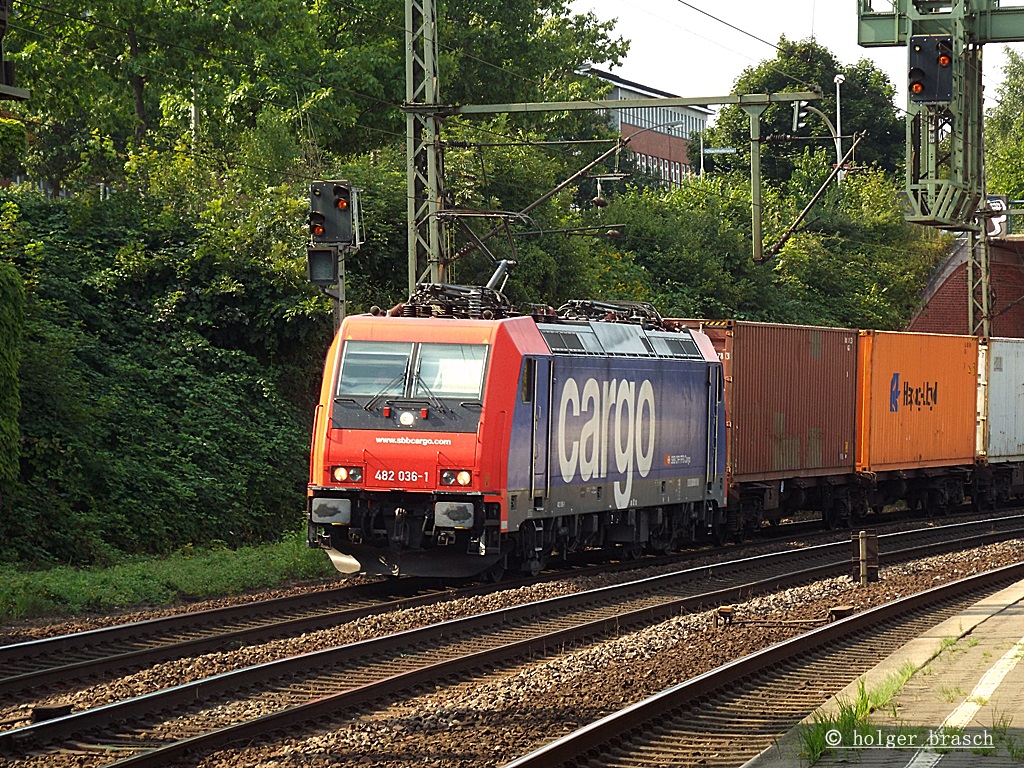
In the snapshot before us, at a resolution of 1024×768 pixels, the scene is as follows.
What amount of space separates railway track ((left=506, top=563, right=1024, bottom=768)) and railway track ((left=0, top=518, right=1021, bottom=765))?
198 centimetres

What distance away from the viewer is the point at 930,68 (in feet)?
55.4

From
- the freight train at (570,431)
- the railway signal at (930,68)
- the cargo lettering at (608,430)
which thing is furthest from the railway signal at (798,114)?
the railway signal at (930,68)

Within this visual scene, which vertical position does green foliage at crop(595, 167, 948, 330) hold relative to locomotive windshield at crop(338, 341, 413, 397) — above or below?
above

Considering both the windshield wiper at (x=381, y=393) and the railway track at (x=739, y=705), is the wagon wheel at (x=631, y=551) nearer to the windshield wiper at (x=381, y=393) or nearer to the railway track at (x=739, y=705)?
the windshield wiper at (x=381, y=393)

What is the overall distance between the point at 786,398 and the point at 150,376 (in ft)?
35.3

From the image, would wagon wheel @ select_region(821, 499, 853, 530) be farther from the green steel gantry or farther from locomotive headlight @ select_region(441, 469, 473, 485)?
locomotive headlight @ select_region(441, 469, 473, 485)

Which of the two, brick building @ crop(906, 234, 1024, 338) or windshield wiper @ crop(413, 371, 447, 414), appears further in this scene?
brick building @ crop(906, 234, 1024, 338)

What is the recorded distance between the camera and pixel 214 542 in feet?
71.4

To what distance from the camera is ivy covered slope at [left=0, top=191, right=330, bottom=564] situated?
2062cm

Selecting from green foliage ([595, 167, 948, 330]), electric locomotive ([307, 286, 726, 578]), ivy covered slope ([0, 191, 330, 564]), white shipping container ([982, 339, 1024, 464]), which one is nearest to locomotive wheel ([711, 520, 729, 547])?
electric locomotive ([307, 286, 726, 578])

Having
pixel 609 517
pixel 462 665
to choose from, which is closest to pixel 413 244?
pixel 609 517

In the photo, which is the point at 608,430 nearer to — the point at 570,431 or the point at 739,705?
the point at 570,431

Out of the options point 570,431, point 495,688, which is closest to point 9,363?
point 570,431

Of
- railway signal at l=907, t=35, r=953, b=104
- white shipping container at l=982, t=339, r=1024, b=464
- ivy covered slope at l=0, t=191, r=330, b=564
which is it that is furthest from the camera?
white shipping container at l=982, t=339, r=1024, b=464
